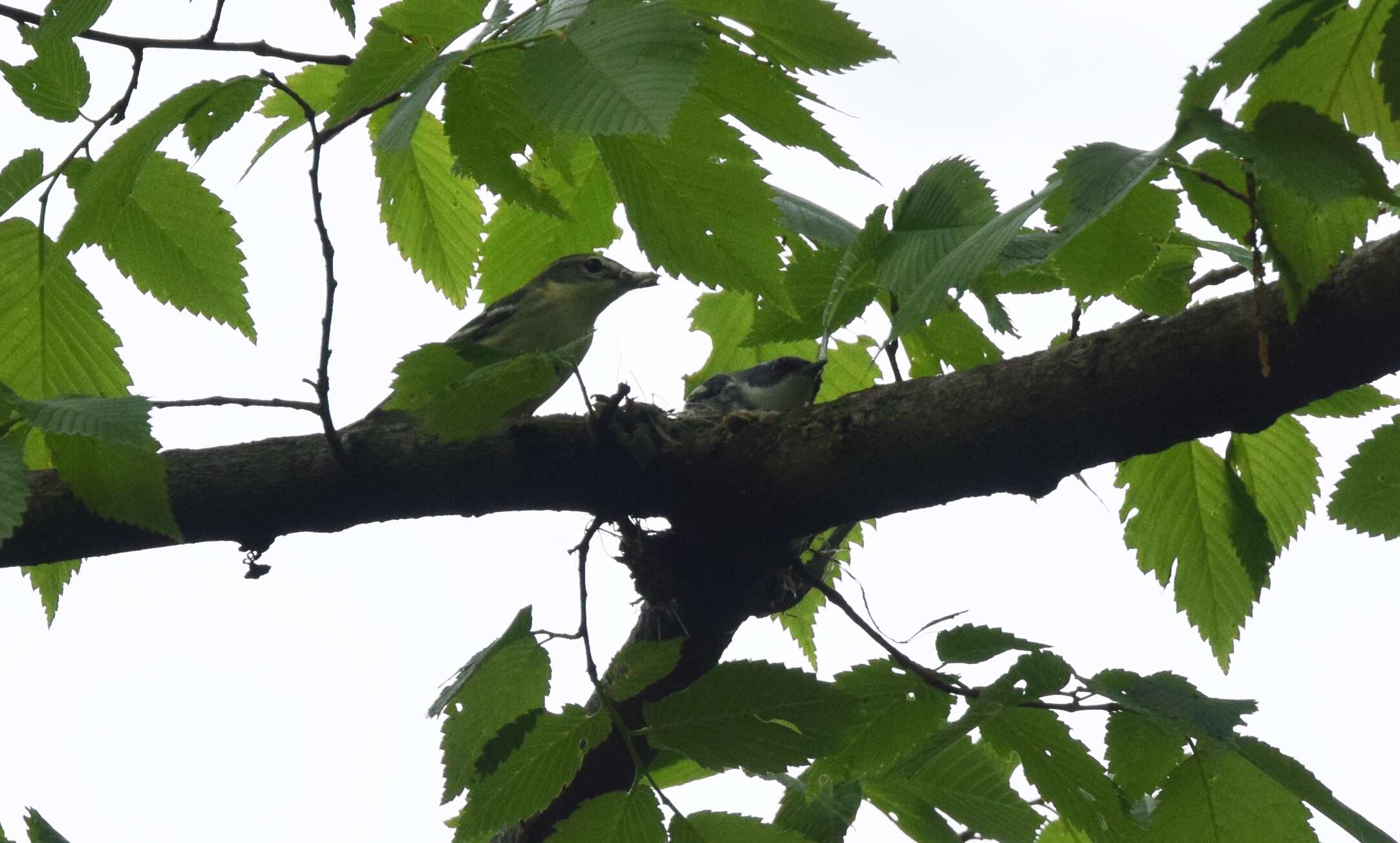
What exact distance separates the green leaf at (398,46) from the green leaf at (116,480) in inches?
26.1

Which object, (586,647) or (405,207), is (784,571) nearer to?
(586,647)

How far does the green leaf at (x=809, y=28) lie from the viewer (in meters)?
1.91

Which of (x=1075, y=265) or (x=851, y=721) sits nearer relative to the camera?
(x=1075, y=265)

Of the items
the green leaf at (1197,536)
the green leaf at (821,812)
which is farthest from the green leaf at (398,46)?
the green leaf at (1197,536)

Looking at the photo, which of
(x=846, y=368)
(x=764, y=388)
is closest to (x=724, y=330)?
(x=846, y=368)

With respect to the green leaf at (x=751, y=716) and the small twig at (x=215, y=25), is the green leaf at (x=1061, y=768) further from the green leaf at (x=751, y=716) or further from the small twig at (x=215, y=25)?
the small twig at (x=215, y=25)

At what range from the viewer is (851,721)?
7.22ft

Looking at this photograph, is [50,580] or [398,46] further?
[50,580]

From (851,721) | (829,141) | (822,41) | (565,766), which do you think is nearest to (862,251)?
(829,141)

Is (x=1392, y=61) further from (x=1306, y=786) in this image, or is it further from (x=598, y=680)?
(x=598, y=680)

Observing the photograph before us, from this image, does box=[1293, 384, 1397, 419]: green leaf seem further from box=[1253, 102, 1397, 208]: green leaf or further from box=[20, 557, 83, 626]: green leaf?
box=[20, 557, 83, 626]: green leaf

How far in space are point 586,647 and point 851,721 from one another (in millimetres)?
613

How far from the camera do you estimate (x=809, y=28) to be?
75.3 inches

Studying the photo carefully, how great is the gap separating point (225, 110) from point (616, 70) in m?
0.85
